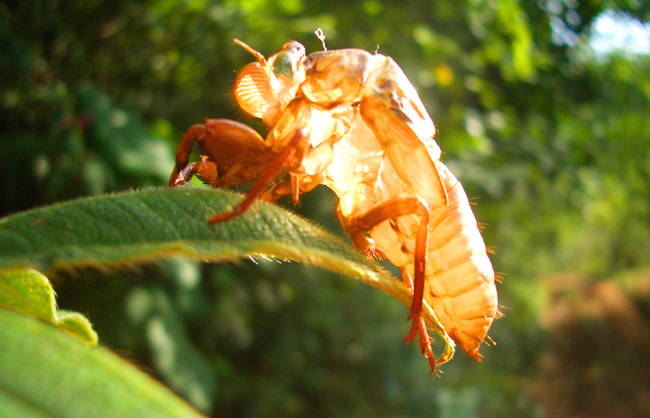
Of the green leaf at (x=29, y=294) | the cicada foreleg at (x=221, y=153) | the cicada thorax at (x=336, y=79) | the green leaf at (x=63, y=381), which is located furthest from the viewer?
the cicada thorax at (x=336, y=79)

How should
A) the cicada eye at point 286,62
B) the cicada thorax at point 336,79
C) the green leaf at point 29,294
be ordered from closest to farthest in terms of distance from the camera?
1. the green leaf at point 29,294
2. the cicada thorax at point 336,79
3. the cicada eye at point 286,62

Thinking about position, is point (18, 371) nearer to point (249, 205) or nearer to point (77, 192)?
point (249, 205)

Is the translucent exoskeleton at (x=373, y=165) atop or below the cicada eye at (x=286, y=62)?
below

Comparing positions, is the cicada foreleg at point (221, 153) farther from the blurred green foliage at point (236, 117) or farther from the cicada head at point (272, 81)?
the blurred green foliage at point (236, 117)

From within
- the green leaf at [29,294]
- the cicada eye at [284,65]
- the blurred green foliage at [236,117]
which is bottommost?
the blurred green foliage at [236,117]

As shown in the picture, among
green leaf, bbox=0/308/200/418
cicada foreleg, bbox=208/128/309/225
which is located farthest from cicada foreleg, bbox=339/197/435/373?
green leaf, bbox=0/308/200/418

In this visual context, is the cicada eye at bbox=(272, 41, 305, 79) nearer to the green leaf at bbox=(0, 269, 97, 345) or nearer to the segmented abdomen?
the segmented abdomen

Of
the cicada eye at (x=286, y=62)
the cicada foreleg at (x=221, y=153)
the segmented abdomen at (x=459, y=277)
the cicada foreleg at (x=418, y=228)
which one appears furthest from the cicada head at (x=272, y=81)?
the segmented abdomen at (x=459, y=277)

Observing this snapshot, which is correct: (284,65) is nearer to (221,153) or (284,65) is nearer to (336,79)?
(336,79)
